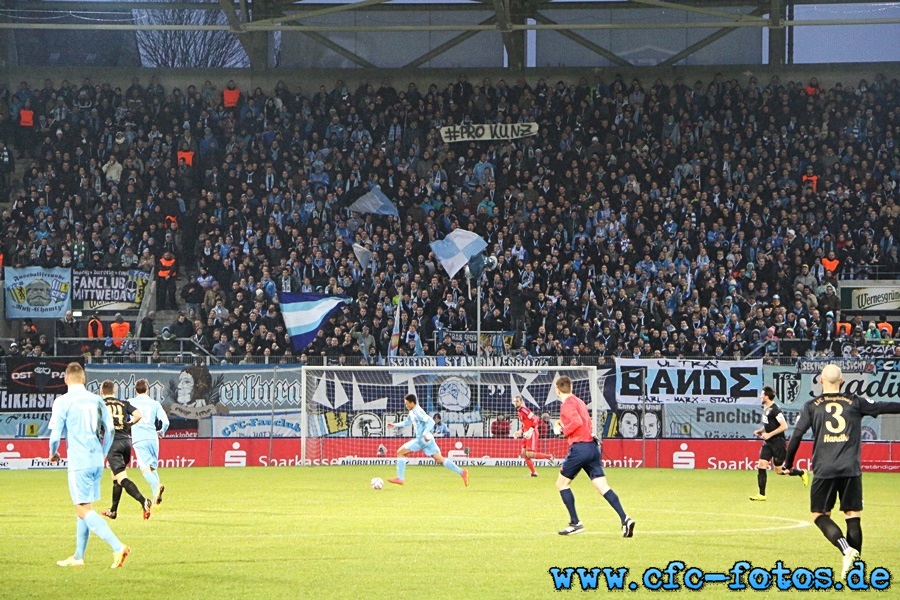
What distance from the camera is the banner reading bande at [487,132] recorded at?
149 ft

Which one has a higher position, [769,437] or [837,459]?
[837,459]

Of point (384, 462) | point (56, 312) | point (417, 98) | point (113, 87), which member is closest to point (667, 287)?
point (384, 462)

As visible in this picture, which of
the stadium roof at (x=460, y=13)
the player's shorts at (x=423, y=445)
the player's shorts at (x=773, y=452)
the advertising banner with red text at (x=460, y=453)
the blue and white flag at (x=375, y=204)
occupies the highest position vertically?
the stadium roof at (x=460, y=13)

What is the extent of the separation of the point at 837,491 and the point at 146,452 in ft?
40.4

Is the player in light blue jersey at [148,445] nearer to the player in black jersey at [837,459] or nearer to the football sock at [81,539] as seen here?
the football sock at [81,539]

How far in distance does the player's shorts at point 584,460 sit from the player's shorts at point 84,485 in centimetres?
611

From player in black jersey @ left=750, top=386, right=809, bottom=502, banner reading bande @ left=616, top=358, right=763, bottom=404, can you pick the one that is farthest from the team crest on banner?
player in black jersey @ left=750, top=386, right=809, bottom=502

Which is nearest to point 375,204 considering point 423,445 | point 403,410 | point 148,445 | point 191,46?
point 403,410

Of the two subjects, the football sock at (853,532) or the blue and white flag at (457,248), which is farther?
the blue and white flag at (457,248)

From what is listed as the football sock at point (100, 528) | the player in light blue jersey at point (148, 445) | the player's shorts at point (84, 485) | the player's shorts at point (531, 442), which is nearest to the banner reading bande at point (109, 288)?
the player's shorts at point (531, 442)

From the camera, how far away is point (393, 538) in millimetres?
17047

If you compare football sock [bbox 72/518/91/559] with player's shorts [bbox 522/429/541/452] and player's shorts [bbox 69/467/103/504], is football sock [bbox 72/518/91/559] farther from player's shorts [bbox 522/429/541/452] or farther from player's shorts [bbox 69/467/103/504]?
player's shorts [bbox 522/429/541/452]

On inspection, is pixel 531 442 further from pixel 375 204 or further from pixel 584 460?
pixel 584 460

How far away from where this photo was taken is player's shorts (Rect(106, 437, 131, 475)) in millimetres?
19656
